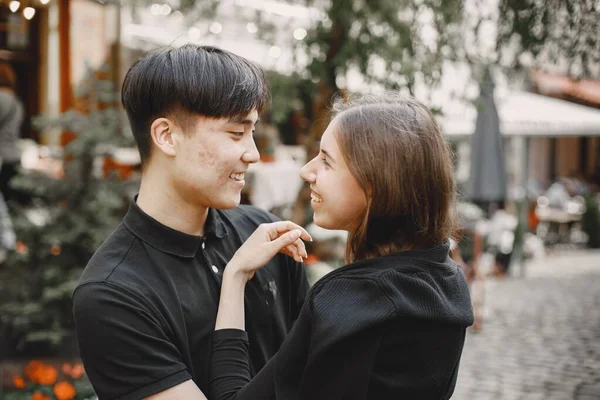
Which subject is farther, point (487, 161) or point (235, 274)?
point (487, 161)

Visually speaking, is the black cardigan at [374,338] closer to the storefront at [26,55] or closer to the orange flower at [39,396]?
the orange flower at [39,396]

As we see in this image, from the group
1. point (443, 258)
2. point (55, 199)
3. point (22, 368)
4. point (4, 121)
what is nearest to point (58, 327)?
point (22, 368)

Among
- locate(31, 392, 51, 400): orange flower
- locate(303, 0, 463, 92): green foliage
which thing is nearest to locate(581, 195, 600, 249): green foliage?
locate(303, 0, 463, 92): green foliage

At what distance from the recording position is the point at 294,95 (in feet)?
19.3

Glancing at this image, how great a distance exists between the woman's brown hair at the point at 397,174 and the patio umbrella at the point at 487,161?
9.48m

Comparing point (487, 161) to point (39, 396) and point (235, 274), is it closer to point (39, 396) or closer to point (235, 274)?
point (39, 396)

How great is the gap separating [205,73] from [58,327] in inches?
154

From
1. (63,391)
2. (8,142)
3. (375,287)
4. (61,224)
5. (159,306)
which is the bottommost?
(63,391)

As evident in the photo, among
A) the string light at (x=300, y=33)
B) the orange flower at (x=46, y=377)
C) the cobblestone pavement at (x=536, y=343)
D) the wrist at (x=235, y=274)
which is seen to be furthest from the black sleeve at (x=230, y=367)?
the cobblestone pavement at (x=536, y=343)

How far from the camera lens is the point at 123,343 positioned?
175 cm

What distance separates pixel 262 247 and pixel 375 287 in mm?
436

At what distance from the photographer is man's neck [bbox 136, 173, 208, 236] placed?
2.04 metres

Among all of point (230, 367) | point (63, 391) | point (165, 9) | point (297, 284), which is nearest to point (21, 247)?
point (63, 391)

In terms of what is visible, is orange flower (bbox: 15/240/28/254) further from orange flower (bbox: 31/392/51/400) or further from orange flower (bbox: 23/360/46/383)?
orange flower (bbox: 31/392/51/400)
